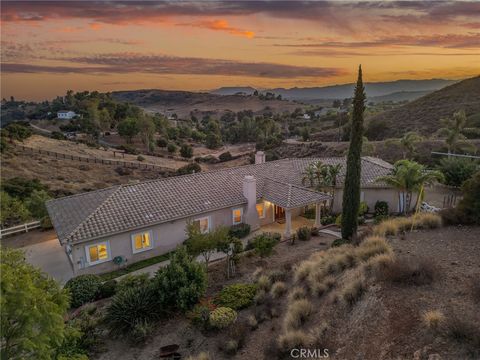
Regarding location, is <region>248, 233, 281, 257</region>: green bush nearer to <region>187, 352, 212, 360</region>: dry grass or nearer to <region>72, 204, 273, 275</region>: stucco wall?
<region>72, 204, 273, 275</region>: stucco wall

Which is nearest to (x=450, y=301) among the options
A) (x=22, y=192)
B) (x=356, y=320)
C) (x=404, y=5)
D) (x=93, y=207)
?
(x=356, y=320)

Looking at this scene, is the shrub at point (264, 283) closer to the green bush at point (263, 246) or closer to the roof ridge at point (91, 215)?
the green bush at point (263, 246)

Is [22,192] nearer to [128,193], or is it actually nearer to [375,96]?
[128,193]

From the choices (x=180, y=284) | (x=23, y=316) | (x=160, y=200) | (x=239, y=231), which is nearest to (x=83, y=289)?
(x=180, y=284)

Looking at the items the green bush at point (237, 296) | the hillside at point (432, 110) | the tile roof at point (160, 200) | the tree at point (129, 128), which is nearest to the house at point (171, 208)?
the tile roof at point (160, 200)

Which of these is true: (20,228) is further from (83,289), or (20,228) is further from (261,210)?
(261,210)
